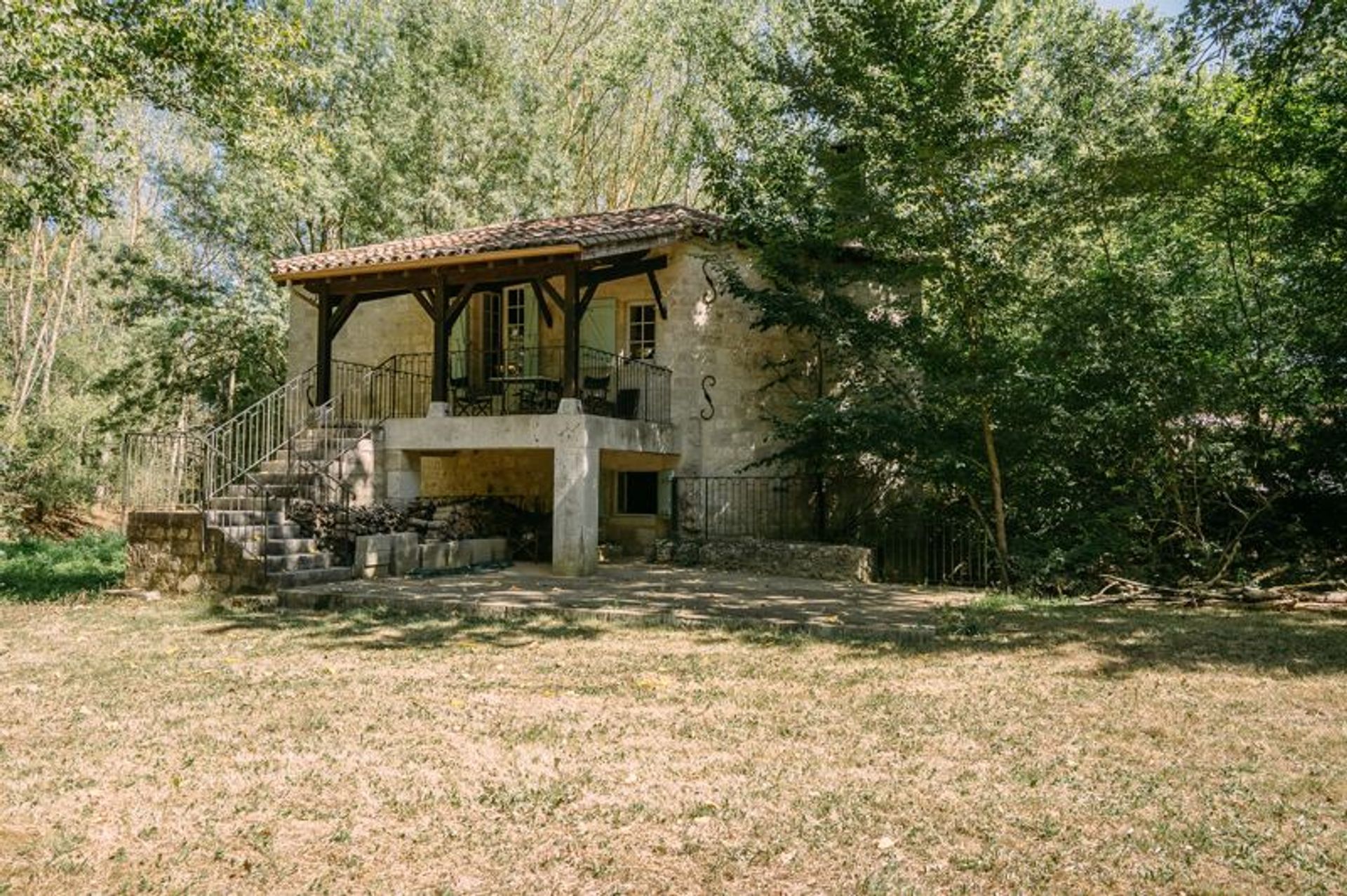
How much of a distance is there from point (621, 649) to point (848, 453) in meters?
7.35

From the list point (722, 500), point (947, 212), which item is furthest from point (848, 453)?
point (947, 212)

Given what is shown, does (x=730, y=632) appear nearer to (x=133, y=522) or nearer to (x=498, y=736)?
(x=498, y=736)

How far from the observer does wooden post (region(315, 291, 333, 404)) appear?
15.1 meters

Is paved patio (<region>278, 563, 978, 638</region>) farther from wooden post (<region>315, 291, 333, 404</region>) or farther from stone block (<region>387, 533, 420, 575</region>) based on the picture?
wooden post (<region>315, 291, 333, 404</region>)

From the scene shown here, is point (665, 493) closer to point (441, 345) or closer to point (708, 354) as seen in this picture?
point (708, 354)

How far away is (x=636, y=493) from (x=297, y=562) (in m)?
6.72

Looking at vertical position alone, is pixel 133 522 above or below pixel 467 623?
above

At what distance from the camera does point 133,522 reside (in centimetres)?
1157

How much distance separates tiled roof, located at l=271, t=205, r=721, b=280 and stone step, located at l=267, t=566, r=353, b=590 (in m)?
4.60

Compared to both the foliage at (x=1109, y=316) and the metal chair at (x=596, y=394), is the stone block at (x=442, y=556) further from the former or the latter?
the foliage at (x=1109, y=316)

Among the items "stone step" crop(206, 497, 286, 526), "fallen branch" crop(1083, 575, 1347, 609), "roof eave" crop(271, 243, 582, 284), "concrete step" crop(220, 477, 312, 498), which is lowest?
"fallen branch" crop(1083, 575, 1347, 609)

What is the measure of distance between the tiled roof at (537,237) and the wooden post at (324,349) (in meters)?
0.68

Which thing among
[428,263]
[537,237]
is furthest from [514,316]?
[537,237]

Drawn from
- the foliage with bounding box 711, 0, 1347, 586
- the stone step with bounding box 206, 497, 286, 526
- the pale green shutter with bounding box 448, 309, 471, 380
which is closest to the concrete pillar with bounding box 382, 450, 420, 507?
the stone step with bounding box 206, 497, 286, 526
